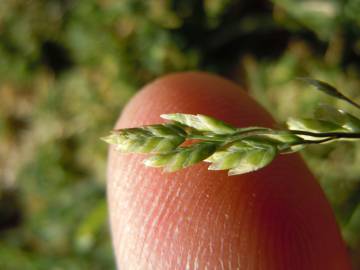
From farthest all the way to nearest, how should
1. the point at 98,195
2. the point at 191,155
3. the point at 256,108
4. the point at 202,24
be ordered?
the point at 98,195 < the point at 202,24 < the point at 256,108 < the point at 191,155

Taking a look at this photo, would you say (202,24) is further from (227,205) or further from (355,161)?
(227,205)

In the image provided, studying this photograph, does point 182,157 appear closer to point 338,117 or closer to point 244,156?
point 244,156

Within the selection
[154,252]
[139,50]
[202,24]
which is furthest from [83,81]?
[154,252]

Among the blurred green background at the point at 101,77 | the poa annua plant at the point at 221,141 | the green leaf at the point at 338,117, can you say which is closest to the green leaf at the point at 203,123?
the poa annua plant at the point at 221,141

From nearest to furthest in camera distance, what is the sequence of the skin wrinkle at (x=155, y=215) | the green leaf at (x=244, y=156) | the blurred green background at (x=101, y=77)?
the green leaf at (x=244, y=156) < the skin wrinkle at (x=155, y=215) < the blurred green background at (x=101, y=77)

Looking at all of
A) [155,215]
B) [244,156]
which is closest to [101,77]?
[155,215]

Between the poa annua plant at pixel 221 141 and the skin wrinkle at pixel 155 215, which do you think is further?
the skin wrinkle at pixel 155 215

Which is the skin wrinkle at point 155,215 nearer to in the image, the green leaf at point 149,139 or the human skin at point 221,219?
the human skin at point 221,219
